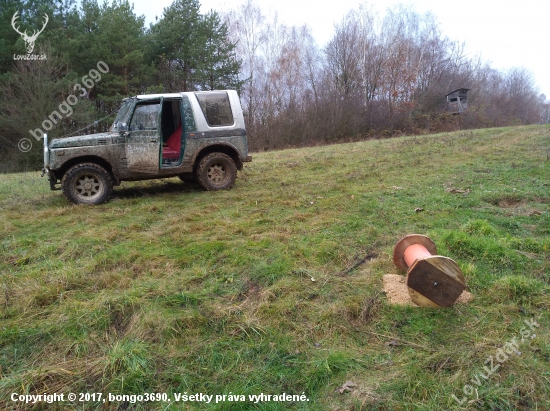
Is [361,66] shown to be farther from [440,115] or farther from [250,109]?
[250,109]

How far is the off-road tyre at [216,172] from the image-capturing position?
7.57 metres

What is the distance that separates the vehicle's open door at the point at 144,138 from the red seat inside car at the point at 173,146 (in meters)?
0.58

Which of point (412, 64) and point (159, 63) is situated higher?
point (412, 64)

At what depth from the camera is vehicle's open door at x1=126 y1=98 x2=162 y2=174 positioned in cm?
687

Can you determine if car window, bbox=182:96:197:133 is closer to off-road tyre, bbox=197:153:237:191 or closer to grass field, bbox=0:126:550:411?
off-road tyre, bbox=197:153:237:191

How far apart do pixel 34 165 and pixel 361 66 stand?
89.7 feet

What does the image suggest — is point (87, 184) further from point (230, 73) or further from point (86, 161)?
point (230, 73)

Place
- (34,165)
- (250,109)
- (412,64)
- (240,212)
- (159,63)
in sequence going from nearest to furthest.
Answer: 1. (240,212)
2. (34,165)
3. (159,63)
4. (250,109)
5. (412,64)

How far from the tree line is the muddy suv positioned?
9050 millimetres

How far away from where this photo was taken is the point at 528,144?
39.1 ft

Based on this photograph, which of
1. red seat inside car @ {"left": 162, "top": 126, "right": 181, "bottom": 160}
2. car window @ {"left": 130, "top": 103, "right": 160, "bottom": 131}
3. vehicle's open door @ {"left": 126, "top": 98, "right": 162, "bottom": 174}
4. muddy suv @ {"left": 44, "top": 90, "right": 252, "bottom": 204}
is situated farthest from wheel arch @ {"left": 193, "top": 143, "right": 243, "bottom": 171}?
car window @ {"left": 130, "top": 103, "right": 160, "bottom": 131}

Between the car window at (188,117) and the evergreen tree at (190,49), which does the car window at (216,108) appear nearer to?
the car window at (188,117)

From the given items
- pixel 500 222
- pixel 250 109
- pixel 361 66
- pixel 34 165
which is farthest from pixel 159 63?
pixel 500 222

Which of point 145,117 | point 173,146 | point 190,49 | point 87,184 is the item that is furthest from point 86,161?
point 190,49
